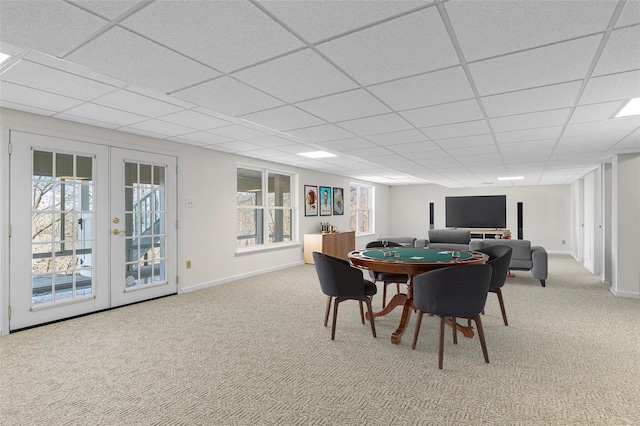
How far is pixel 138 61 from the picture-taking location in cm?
221

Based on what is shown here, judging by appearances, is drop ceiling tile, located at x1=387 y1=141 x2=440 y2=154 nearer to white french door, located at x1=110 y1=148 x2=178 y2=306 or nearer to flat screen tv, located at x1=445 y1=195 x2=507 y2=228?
white french door, located at x1=110 y1=148 x2=178 y2=306

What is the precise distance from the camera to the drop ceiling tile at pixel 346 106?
114 inches

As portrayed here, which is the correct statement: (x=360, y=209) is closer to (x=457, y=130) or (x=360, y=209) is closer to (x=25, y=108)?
(x=457, y=130)

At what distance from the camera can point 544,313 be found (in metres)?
4.20

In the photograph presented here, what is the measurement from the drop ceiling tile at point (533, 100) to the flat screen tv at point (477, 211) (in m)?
8.64

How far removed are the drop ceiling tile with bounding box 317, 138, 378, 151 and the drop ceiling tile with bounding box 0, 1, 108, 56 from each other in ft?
10.5

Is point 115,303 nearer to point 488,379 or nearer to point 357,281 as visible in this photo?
point 357,281

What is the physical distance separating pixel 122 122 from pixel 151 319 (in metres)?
2.26

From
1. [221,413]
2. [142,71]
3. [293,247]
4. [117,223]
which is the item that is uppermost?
[142,71]

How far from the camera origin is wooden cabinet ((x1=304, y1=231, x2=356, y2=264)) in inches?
310

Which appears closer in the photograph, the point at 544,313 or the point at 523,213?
the point at 544,313

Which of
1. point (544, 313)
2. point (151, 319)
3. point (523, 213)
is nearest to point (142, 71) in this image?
point (151, 319)

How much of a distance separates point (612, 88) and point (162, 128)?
443 cm

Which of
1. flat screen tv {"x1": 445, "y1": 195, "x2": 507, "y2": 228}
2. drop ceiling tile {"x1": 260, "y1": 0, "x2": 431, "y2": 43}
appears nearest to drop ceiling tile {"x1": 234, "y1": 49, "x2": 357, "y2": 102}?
drop ceiling tile {"x1": 260, "y1": 0, "x2": 431, "y2": 43}
